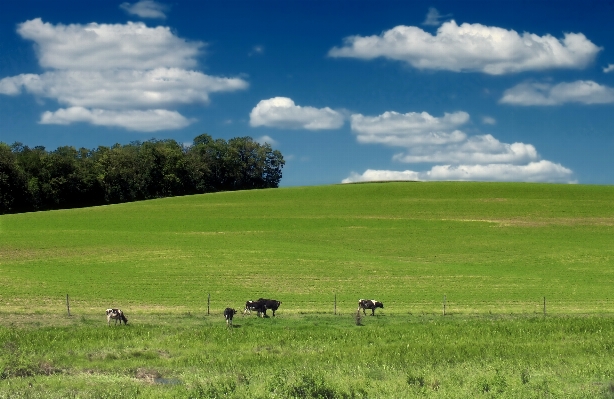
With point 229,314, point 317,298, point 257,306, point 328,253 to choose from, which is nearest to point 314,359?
point 229,314

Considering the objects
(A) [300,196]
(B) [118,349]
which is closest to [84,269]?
(B) [118,349]

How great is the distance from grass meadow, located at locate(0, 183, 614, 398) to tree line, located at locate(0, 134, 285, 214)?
2674 cm

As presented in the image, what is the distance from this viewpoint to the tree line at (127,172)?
102000 millimetres

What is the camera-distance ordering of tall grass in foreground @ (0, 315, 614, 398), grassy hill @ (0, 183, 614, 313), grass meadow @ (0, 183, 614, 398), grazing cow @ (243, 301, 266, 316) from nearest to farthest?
tall grass in foreground @ (0, 315, 614, 398) → grass meadow @ (0, 183, 614, 398) → grazing cow @ (243, 301, 266, 316) → grassy hill @ (0, 183, 614, 313)

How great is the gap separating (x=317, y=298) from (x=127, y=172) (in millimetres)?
92090

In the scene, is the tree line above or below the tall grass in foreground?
above

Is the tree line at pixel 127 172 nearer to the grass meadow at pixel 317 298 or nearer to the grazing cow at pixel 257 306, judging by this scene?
the grass meadow at pixel 317 298

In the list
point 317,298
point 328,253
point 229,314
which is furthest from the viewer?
point 328,253

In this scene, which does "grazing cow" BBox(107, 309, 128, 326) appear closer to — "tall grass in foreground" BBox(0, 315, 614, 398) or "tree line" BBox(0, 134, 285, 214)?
"tall grass in foreground" BBox(0, 315, 614, 398)

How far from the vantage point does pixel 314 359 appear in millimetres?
18344

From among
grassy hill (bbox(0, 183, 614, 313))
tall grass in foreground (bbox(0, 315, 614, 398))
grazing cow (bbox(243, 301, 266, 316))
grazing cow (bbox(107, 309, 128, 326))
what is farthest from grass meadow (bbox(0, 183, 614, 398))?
grazing cow (bbox(243, 301, 266, 316))

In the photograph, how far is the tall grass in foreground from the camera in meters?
14.5

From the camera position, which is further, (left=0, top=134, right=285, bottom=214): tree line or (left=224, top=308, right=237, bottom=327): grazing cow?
(left=0, top=134, right=285, bottom=214): tree line

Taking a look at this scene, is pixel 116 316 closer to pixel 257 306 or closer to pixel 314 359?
pixel 257 306
